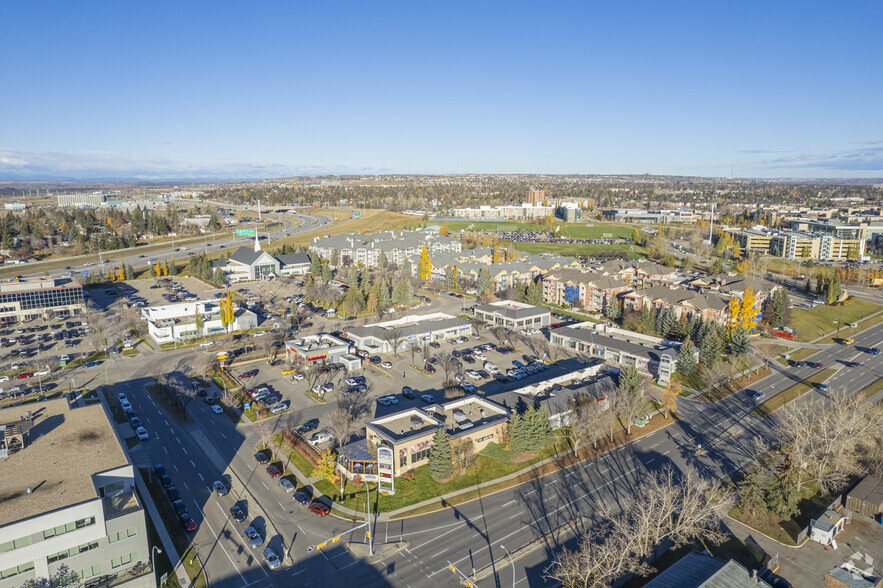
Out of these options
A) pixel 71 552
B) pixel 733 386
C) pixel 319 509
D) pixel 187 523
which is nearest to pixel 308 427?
pixel 319 509

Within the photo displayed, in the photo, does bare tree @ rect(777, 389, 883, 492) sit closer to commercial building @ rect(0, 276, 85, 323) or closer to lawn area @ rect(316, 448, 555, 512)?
lawn area @ rect(316, 448, 555, 512)

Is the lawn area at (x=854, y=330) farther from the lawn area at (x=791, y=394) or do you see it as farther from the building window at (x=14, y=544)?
the building window at (x=14, y=544)

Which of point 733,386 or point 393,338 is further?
point 393,338

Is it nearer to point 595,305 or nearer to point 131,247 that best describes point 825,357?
point 595,305

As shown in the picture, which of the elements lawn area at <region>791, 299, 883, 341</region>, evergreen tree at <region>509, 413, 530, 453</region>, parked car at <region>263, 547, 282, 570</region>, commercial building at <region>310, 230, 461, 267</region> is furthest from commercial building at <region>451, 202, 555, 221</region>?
parked car at <region>263, 547, 282, 570</region>

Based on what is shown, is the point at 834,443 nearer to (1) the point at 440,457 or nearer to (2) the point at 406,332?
(1) the point at 440,457

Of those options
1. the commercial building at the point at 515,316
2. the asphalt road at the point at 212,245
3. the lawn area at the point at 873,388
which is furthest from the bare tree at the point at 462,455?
the asphalt road at the point at 212,245
